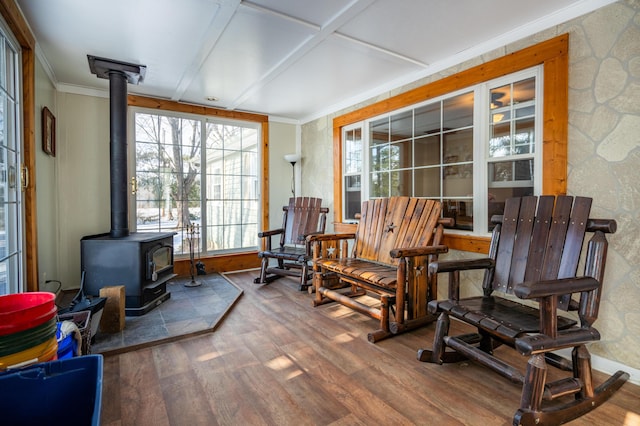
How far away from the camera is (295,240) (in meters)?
4.32

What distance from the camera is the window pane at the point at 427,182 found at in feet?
10.5

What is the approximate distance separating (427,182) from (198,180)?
3073 millimetres

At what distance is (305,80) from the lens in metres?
3.59

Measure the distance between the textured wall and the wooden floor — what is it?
0.42 meters

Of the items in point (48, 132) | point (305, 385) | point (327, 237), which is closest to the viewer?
point (305, 385)

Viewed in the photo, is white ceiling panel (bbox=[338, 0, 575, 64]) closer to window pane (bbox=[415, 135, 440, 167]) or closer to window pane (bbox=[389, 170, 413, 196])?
window pane (bbox=[415, 135, 440, 167])

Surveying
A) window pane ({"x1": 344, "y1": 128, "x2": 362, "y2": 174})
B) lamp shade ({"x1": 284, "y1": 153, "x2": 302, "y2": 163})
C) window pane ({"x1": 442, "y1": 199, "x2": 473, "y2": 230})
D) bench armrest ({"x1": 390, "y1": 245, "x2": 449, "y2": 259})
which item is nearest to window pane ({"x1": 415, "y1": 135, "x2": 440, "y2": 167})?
window pane ({"x1": 442, "y1": 199, "x2": 473, "y2": 230})

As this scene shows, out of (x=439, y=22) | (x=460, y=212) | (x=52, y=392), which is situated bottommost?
(x=52, y=392)

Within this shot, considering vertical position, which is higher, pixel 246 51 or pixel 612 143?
pixel 246 51

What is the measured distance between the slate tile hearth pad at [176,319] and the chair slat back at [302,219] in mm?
1013

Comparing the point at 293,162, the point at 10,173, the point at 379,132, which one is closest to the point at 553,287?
the point at 379,132

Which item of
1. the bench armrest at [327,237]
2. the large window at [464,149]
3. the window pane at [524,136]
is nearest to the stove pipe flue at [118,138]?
the bench armrest at [327,237]

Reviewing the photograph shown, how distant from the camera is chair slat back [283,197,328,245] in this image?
4246 mm

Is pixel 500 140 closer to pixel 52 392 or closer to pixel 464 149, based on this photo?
pixel 464 149
